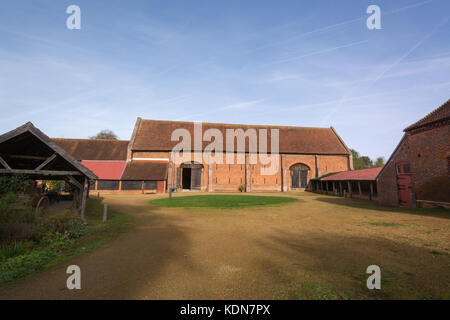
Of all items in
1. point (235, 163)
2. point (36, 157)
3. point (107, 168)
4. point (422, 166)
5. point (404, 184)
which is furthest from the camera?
point (235, 163)

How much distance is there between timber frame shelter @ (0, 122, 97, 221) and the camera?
710 centimetres

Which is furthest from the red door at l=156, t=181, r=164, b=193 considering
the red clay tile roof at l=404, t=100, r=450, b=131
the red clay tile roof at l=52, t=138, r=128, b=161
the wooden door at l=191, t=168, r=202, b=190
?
the red clay tile roof at l=404, t=100, r=450, b=131

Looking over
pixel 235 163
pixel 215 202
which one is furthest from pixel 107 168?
pixel 215 202

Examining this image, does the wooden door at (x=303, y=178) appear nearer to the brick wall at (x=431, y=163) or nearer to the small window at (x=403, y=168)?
the small window at (x=403, y=168)

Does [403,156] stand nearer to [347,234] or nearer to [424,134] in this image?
[424,134]

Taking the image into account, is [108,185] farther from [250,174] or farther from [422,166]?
[422,166]

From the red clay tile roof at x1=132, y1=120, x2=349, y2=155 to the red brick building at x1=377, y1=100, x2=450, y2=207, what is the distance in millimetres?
16360

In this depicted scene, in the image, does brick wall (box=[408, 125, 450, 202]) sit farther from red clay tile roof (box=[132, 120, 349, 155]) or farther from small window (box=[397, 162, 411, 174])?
red clay tile roof (box=[132, 120, 349, 155])

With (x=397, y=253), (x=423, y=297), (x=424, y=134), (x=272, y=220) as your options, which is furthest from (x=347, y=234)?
(x=424, y=134)

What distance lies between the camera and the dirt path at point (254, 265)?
3328mm

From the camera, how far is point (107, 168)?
87.0ft

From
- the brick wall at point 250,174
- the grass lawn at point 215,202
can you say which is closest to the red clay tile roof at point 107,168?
the brick wall at point 250,174

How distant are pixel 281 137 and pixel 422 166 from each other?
2059 cm

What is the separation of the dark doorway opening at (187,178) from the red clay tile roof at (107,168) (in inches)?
319
